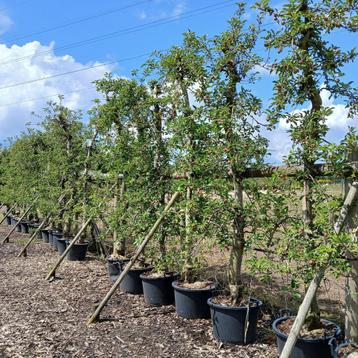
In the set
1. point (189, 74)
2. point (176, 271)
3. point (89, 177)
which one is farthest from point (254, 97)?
point (89, 177)

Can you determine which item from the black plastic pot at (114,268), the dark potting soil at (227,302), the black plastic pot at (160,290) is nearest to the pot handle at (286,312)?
the dark potting soil at (227,302)

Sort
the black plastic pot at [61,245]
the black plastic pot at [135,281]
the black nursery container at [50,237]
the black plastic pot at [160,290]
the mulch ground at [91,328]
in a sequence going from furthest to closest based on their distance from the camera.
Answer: the black nursery container at [50,237] < the black plastic pot at [61,245] < the black plastic pot at [135,281] < the black plastic pot at [160,290] < the mulch ground at [91,328]

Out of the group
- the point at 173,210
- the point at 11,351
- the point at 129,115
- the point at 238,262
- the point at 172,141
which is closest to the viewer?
the point at 11,351

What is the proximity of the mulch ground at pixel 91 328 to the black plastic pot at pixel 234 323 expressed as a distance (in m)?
0.06

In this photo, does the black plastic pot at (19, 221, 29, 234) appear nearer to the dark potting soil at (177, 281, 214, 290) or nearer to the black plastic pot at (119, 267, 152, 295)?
the black plastic pot at (119, 267, 152, 295)

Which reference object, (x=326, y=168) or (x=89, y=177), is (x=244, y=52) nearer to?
(x=326, y=168)

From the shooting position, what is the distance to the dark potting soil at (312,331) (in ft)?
10.7

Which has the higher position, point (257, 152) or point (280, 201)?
point (257, 152)

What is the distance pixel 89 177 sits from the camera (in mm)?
7734

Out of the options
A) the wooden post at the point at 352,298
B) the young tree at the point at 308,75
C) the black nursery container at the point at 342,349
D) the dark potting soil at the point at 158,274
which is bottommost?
the black nursery container at the point at 342,349

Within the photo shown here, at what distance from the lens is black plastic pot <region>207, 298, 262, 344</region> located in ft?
12.5

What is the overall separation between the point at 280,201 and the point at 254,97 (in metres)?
1.03

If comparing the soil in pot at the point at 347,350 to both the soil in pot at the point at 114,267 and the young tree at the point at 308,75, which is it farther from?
the soil in pot at the point at 114,267

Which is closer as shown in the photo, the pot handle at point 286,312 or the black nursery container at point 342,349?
the black nursery container at point 342,349
